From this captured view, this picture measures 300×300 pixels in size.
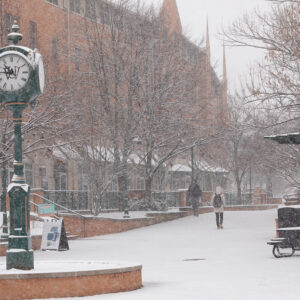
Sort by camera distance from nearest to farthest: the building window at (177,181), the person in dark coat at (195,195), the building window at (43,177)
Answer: the person in dark coat at (195,195), the building window at (43,177), the building window at (177,181)

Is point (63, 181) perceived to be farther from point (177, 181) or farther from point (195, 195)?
point (177, 181)

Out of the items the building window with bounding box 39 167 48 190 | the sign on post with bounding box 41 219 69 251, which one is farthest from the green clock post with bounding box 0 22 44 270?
the building window with bounding box 39 167 48 190

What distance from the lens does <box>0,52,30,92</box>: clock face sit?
1273 centimetres

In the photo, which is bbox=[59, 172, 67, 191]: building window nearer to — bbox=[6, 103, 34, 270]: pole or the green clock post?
the green clock post

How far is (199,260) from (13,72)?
7.33 meters

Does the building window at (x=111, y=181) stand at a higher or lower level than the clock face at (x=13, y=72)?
lower

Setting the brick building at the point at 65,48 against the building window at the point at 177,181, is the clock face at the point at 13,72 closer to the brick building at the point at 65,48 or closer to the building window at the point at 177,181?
the brick building at the point at 65,48

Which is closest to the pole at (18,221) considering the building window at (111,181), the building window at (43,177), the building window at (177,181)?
the building window at (111,181)

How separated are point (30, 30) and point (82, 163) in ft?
43.3

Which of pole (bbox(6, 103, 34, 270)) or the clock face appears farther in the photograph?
the clock face

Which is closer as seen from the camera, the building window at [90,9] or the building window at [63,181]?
the building window at [90,9]

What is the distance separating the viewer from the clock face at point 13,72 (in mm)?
12727

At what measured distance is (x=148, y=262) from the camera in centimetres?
1778

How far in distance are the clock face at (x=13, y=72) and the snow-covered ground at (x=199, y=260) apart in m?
3.96
